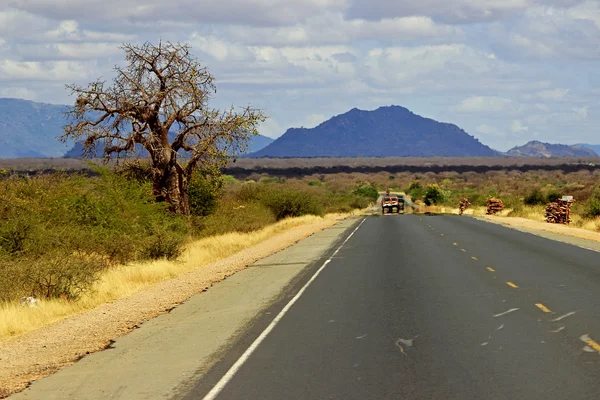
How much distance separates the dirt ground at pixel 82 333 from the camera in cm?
1109

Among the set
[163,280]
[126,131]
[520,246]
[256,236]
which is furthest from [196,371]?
[256,236]

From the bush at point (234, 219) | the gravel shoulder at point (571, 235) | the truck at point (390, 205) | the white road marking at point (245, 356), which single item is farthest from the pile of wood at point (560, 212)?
the white road marking at point (245, 356)

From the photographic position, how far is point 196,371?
10.3 metres

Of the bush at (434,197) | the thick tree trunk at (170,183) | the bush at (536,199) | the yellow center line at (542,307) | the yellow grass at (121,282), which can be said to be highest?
the thick tree trunk at (170,183)

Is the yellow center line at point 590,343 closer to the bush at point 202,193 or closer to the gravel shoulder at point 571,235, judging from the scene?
the gravel shoulder at point 571,235

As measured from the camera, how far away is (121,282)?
832 inches

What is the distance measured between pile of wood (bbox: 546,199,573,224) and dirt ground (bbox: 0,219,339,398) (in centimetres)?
3445

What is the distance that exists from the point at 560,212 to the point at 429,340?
1725 inches

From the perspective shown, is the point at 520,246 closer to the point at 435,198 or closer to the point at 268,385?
the point at 268,385

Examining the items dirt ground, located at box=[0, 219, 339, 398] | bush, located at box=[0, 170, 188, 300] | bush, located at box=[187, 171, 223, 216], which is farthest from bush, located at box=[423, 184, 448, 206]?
dirt ground, located at box=[0, 219, 339, 398]

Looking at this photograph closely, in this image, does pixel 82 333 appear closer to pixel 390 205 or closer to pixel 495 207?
pixel 495 207

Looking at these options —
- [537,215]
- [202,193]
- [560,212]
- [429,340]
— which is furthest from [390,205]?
[429,340]

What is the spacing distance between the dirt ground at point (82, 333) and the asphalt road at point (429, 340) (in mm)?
2333

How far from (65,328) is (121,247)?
11889 mm
